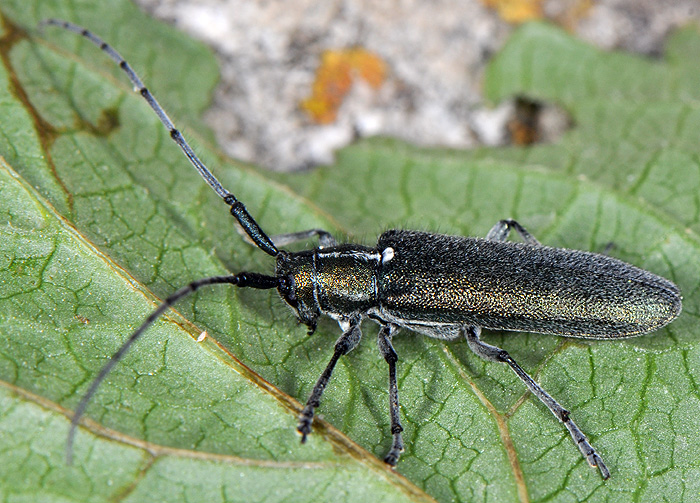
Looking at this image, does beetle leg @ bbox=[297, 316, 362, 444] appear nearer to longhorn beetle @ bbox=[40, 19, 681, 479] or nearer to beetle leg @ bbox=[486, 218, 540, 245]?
longhorn beetle @ bbox=[40, 19, 681, 479]

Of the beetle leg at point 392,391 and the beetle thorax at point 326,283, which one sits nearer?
the beetle leg at point 392,391

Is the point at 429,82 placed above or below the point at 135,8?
above

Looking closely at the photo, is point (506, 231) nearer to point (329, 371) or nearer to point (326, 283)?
point (326, 283)

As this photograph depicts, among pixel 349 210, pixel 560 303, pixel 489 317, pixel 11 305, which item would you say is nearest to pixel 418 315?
pixel 489 317

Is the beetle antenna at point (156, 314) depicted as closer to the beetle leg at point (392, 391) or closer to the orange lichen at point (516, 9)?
the beetle leg at point (392, 391)

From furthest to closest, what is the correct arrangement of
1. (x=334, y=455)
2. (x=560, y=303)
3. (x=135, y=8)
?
(x=135, y=8) → (x=560, y=303) → (x=334, y=455)

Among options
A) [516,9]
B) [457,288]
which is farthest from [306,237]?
[516,9]

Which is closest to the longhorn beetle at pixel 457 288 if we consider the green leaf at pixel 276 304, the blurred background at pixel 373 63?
the green leaf at pixel 276 304

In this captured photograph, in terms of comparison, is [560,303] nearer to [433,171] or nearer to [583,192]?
[583,192]
